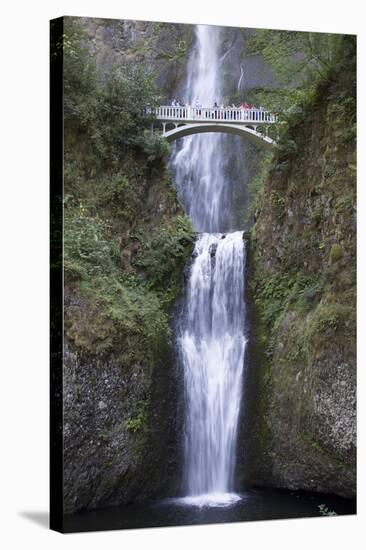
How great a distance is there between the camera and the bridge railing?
1354cm

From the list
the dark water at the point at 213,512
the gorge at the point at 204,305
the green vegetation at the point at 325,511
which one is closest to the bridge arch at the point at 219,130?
the gorge at the point at 204,305

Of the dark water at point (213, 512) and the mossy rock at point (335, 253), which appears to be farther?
the mossy rock at point (335, 253)

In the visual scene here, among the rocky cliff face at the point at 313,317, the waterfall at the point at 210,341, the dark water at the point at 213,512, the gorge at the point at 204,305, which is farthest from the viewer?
the rocky cliff face at the point at 313,317

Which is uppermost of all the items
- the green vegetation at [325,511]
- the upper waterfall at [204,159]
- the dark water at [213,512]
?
the upper waterfall at [204,159]

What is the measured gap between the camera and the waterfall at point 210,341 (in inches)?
533

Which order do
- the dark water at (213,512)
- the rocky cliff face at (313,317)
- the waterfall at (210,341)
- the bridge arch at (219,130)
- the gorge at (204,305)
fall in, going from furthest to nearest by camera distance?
1. the rocky cliff face at (313,317)
2. the bridge arch at (219,130)
3. the waterfall at (210,341)
4. the gorge at (204,305)
5. the dark water at (213,512)

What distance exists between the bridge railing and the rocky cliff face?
1.57 ft

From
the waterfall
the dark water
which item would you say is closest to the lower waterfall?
the waterfall

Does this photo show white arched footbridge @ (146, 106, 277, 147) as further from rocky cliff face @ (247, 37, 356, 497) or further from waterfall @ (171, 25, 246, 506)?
rocky cliff face @ (247, 37, 356, 497)

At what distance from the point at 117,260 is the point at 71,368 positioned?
4.67 feet

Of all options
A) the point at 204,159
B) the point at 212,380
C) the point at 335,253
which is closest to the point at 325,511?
the point at 212,380

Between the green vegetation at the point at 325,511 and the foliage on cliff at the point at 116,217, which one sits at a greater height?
the foliage on cliff at the point at 116,217

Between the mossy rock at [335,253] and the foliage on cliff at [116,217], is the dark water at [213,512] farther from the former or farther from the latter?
the mossy rock at [335,253]

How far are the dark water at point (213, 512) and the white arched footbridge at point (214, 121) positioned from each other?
439cm
